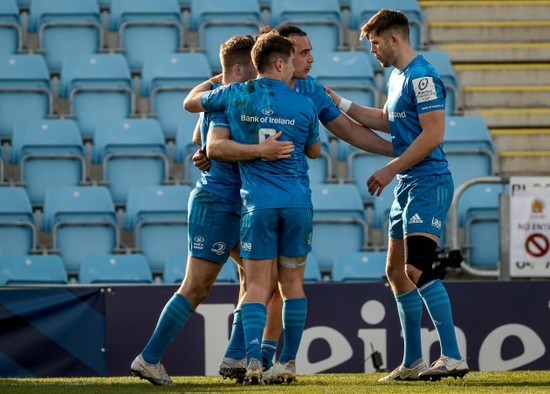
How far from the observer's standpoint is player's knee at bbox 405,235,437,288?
6.55 meters

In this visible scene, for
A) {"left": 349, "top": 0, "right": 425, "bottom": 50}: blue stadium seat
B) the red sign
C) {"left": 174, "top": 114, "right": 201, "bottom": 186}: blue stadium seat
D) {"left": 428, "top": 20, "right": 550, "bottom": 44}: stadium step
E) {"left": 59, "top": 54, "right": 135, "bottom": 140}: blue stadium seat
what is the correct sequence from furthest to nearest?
{"left": 428, "top": 20, "right": 550, "bottom": 44}: stadium step
{"left": 349, "top": 0, "right": 425, "bottom": 50}: blue stadium seat
{"left": 59, "top": 54, "right": 135, "bottom": 140}: blue stadium seat
{"left": 174, "top": 114, "right": 201, "bottom": 186}: blue stadium seat
the red sign

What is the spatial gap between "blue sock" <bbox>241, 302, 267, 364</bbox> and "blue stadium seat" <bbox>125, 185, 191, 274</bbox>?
4.51m

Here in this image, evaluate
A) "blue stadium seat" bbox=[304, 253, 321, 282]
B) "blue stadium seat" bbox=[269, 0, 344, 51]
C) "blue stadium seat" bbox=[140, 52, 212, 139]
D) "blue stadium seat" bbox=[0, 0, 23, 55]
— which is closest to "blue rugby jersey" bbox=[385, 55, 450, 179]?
"blue stadium seat" bbox=[304, 253, 321, 282]

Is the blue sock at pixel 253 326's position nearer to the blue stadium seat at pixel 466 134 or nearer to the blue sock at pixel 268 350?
the blue sock at pixel 268 350

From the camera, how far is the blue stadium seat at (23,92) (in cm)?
1173

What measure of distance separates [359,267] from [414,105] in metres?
3.76

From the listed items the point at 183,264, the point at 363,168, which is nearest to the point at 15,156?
the point at 183,264

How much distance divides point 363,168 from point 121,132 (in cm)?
219

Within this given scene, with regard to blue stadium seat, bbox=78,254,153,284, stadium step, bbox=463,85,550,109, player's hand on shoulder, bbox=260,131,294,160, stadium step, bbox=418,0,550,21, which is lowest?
blue stadium seat, bbox=78,254,153,284

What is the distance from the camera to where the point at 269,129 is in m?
6.30

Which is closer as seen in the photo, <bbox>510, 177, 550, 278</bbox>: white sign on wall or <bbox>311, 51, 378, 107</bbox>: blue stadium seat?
<bbox>510, 177, 550, 278</bbox>: white sign on wall

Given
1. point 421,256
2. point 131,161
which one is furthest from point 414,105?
point 131,161

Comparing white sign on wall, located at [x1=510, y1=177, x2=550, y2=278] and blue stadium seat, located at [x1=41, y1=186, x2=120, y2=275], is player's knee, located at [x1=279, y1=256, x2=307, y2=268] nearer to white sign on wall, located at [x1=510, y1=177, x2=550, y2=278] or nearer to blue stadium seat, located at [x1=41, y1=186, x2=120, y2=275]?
white sign on wall, located at [x1=510, y1=177, x2=550, y2=278]

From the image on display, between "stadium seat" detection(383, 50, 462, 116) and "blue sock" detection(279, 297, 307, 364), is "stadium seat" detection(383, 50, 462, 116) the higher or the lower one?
the higher one
